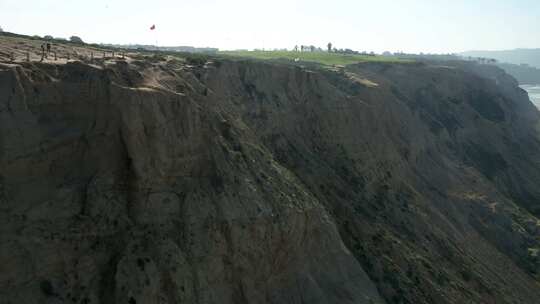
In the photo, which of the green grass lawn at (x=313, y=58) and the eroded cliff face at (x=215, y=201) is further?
the green grass lawn at (x=313, y=58)

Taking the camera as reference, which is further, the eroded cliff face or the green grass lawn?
the green grass lawn

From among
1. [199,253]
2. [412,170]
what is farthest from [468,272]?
[199,253]

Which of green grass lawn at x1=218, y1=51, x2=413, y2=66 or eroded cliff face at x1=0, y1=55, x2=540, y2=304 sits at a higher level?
green grass lawn at x1=218, y1=51, x2=413, y2=66

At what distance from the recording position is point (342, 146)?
4116 centimetres

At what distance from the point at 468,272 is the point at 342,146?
1228cm

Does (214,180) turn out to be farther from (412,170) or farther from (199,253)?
(412,170)

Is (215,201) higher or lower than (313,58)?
lower

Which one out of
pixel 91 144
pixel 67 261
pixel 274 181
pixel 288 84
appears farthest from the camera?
pixel 288 84

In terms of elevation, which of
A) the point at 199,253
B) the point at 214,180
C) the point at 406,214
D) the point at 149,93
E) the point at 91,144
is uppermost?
the point at 149,93

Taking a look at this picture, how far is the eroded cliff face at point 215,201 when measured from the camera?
20156 millimetres

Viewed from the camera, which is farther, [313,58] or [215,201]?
[313,58]

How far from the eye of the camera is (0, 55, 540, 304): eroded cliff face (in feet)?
66.1

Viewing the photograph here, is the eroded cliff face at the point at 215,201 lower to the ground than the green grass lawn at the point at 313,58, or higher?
lower

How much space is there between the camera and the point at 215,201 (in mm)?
24172
